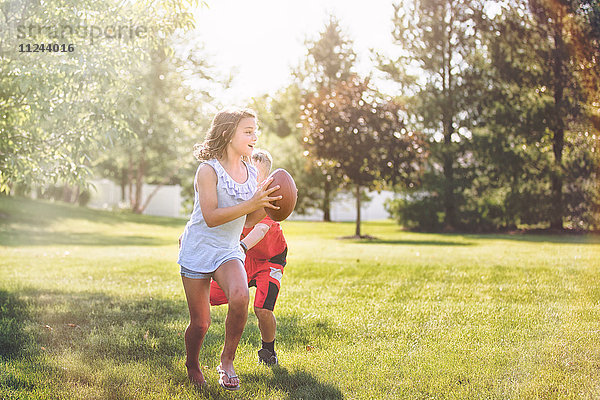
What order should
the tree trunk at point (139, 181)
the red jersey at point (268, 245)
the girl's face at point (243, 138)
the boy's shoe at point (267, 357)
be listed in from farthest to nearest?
1. the tree trunk at point (139, 181)
2. the red jersey at point (268, 245)
3. the boy's shoe at point (267, 357)
4. the girl's face at point (243, 138)

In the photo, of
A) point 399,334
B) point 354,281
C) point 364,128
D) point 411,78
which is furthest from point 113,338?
point 411,78

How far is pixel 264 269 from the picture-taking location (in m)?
4.52

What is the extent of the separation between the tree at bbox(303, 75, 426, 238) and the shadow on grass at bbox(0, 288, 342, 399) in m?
13.4

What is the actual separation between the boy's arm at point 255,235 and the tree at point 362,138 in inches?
611

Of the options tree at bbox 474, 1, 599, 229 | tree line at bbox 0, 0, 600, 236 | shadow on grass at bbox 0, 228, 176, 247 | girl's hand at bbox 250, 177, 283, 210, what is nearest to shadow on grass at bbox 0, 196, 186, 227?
shadow on grass at bbox 0, 228, 176, 247

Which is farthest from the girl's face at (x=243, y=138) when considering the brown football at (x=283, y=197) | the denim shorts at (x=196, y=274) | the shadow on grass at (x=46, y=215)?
the shadow on grass at (x=46, y=215)

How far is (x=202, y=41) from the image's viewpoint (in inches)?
1453

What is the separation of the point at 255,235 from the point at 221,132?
880 mm

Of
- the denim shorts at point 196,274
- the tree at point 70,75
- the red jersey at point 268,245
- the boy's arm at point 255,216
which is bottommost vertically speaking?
the denim shorts at point 196,274

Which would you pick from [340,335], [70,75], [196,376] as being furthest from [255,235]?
[70,75]

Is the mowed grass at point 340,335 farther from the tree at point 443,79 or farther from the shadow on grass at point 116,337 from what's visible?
the tree at point 443,79

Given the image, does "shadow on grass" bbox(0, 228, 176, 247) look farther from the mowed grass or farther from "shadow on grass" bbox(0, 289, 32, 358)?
"shadow on grass" bbox(0, 289, 32, 358)

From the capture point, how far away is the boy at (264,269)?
14.2ft

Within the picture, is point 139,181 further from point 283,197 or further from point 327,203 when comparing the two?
point 283,197
